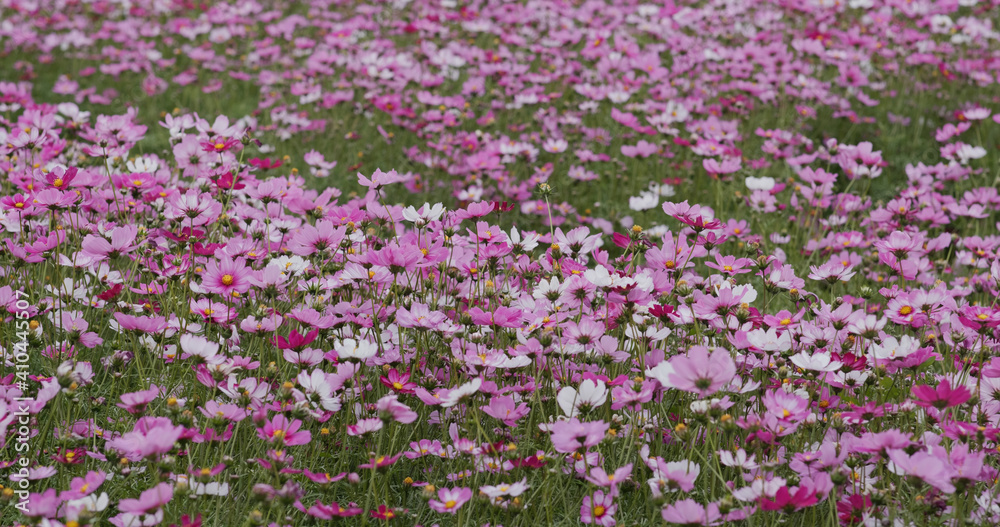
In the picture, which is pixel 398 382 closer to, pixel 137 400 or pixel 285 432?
pixel 285 432

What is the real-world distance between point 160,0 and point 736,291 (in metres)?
7.29

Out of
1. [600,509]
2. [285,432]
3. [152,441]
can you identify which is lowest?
[600,509]

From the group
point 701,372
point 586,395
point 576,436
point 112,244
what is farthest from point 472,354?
point 112,244

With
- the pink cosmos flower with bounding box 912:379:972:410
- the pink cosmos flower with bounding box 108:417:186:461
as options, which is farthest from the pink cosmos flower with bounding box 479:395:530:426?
the pink cosmos flower with bounding box 912:379:972:410

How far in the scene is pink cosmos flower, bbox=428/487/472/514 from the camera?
1539mm

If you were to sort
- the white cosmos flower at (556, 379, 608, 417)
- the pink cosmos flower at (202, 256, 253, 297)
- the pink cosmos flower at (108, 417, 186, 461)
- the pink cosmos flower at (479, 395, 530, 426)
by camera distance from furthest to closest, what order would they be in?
1. the pink cosmos flower at (202, 256, 253, 297)
2. the pink cosmos flower at (479, 395, 530, 426)
3. the white cosmos flower at (556, 379, 608, 417)
4. the pink cosmos flower at (108, 417, 186, 461)

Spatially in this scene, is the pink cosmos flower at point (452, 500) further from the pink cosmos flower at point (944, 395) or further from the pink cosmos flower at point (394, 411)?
the pink cosmos flower at point (944, 395)

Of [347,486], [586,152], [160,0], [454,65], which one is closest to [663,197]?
[586,152]

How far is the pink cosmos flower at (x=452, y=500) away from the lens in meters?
1.54

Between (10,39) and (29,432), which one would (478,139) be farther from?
(10,39)

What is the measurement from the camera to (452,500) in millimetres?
1576

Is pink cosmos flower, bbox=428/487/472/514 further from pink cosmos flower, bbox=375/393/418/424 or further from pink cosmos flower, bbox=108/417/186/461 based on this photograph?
pink cosmos flower, bbox=108/417/186/461

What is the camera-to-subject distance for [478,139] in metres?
4.35

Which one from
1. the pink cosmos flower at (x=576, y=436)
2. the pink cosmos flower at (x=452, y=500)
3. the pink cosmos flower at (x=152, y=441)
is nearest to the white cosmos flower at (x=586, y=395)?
the pink cosmos flower at (x=576, y=436)
